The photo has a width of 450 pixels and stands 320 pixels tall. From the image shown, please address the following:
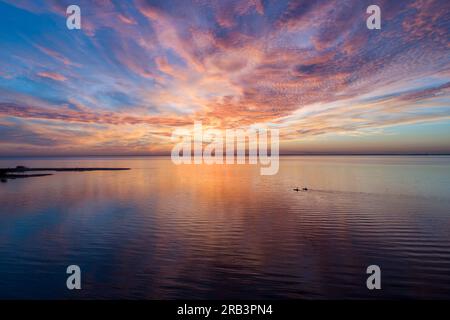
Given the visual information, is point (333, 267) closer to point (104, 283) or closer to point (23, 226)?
point (104, 283)

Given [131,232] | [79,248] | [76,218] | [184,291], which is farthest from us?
[76,218]

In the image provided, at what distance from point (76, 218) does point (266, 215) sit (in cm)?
2580

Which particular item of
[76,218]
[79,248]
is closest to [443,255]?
[79,248]

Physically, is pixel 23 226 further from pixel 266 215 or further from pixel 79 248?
pixel 266 215

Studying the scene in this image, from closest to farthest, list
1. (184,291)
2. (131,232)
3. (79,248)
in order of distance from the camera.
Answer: (184,291)
(79,248)
(131,232)

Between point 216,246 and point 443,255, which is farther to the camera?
point 216,246

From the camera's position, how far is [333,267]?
20188 mm
